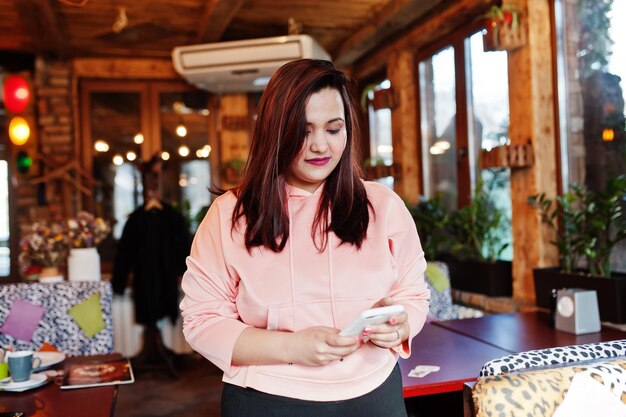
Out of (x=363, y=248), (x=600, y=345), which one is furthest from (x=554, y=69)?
(x=363, y=248)

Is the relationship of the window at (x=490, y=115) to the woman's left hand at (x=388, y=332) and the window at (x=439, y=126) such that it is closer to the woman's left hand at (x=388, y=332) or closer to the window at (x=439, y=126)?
the window at (x=439, y=126)

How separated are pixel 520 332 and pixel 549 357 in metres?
1.22

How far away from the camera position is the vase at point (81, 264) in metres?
3.54

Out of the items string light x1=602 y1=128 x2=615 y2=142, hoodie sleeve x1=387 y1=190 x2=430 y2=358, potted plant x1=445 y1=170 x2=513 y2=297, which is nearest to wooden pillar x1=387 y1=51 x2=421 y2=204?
potted plant x1=445 y1=170 x2=513 y2=297

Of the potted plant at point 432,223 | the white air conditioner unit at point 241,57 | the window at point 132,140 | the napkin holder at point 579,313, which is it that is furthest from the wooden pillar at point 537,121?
the window at point 132,140

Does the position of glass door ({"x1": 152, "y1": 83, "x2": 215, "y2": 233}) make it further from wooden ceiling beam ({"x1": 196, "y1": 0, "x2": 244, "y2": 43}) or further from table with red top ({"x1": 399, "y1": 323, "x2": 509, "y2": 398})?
table with red top ({"x1": 399, "y1": 323, "x2": 509, "y2": 398})

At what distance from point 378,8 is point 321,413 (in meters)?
4.33

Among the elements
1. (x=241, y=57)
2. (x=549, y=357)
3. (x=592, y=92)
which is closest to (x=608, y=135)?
(x=592, y=92)

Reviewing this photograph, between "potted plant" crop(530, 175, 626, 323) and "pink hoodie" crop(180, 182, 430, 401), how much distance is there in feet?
6.18

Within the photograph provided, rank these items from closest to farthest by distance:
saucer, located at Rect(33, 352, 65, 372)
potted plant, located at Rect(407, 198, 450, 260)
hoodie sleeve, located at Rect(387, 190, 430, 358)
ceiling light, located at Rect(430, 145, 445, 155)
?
hoodie sleeve, located at Rect(387, 190, 430, 358), saucer, located at Rect(33, 352, 65, 372), potted plant, located at Rect(407, 198, 450, 260), ceiling light, located at Rect(430, 145, 445, 155)

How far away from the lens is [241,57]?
5426mm

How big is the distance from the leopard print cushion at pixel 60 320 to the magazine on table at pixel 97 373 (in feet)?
1.01

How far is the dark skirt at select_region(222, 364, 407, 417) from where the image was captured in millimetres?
1115

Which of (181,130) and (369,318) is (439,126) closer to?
(181,130)
